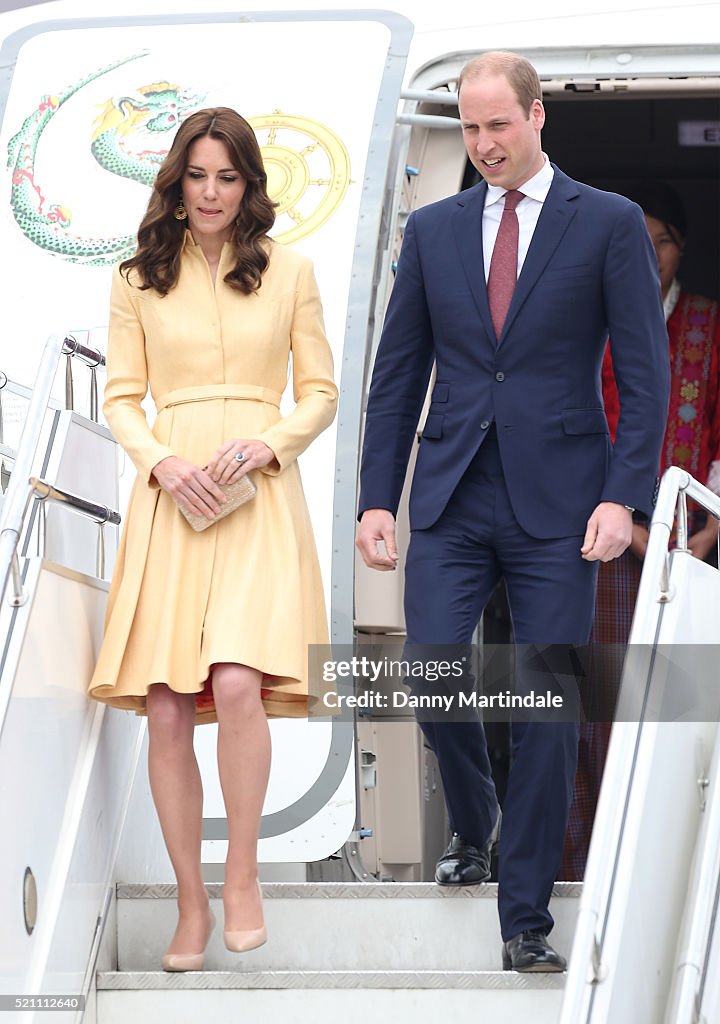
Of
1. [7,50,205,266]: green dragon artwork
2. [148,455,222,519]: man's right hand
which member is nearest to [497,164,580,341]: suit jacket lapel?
[148,455,222,519]: man's right hand

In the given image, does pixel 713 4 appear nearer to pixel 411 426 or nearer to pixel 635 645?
pixel 411 426

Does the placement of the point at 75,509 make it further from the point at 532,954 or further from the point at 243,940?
the point at 532,954

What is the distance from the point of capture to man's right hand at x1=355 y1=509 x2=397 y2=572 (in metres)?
3.82

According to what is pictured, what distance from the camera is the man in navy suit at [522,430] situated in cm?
366

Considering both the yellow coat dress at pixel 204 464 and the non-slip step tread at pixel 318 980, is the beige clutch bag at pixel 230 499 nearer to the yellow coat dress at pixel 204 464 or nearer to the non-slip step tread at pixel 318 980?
the yellow coat dress at pixel 204 464

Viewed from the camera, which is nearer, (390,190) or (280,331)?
(280,331)

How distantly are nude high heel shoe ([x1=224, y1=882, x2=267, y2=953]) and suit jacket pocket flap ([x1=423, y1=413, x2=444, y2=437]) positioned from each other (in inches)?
45.0

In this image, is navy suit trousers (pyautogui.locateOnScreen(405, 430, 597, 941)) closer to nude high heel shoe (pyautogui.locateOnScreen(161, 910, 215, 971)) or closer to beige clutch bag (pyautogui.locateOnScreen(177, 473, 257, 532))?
beige clutch bag (pyautogui.locateOnScreen(177, 473, 257, 532))

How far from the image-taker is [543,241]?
12.4ft

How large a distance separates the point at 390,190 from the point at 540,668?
9.29 ft

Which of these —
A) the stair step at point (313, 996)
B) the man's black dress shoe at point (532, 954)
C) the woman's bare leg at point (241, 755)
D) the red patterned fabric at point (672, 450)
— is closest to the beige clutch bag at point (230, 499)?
the woman's bare leg at point (241, 755)

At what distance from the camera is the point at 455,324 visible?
384 cm

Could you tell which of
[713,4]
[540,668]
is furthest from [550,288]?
[713,4]

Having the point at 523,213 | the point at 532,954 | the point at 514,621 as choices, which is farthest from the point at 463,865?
the point at 523,213
